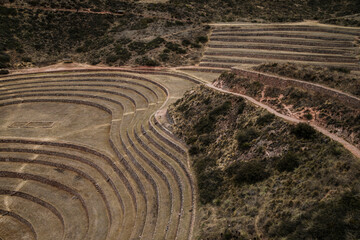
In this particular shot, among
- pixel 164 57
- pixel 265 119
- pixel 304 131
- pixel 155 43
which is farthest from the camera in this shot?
pixel 155 43

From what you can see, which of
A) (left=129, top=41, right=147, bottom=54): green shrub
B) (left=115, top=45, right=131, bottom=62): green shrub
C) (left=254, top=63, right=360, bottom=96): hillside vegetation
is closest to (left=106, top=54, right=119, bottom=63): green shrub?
(left=115, top=45, right=131, bottom=62): green shrub

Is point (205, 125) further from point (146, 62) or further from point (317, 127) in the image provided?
point (146, 62)

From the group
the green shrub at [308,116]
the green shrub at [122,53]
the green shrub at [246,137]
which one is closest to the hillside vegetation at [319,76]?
the green shrub at [308,116]

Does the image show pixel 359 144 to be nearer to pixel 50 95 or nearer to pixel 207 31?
pixel 50 95

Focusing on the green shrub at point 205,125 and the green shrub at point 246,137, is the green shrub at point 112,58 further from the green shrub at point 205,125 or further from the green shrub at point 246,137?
the green shrub at point 246,137

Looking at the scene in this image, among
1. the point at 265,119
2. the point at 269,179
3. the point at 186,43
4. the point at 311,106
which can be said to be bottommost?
the point at 269,179

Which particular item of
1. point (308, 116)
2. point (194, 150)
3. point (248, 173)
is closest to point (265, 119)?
point (308, 116)
